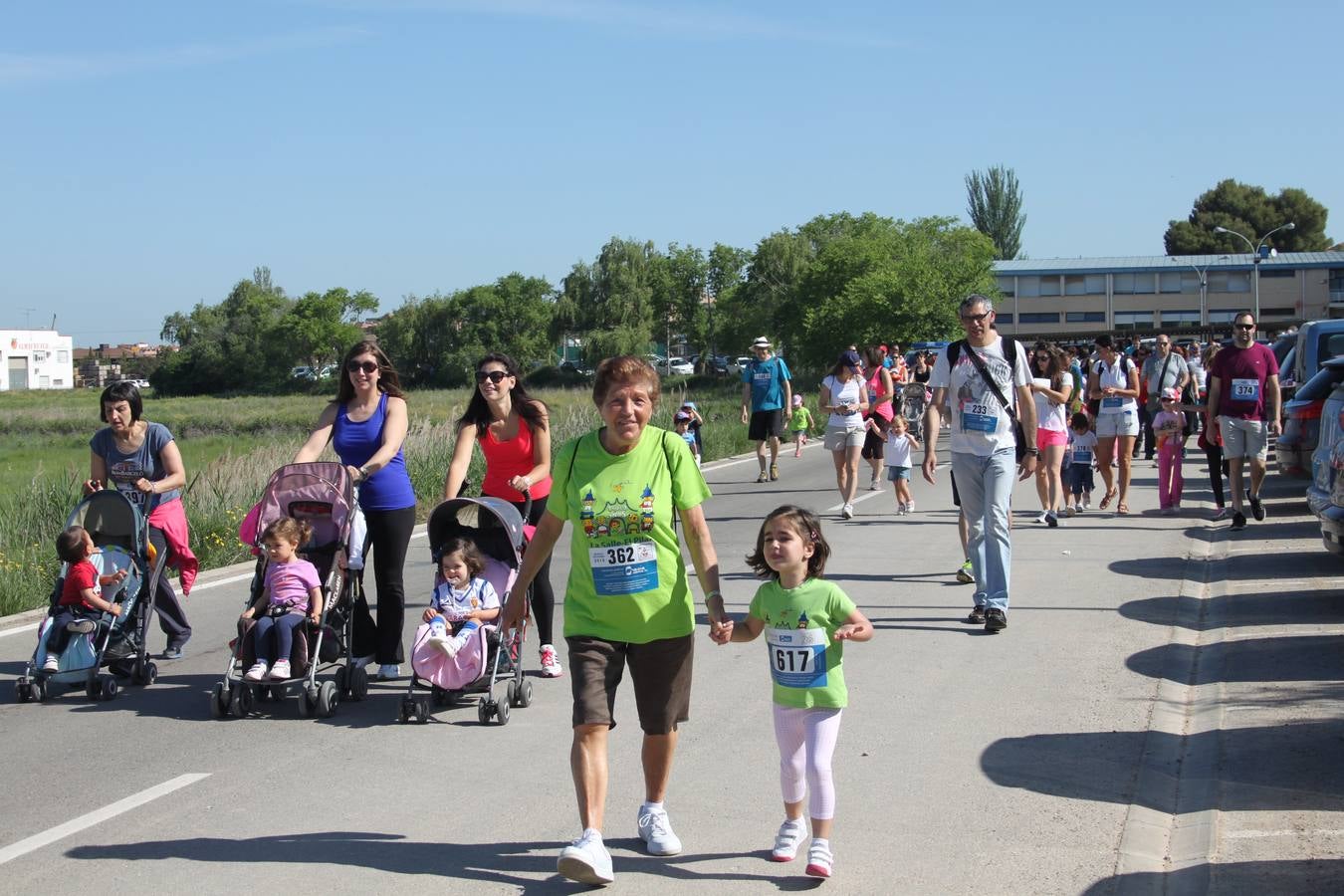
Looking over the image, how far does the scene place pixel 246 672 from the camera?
293 inches

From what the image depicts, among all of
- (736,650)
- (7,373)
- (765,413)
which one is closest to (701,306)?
(7,373)

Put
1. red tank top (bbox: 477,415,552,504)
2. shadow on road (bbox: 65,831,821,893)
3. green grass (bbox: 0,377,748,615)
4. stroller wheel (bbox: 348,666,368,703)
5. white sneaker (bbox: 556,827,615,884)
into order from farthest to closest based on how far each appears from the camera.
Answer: green grass (bbox: 0,377,748,615) < red tank top (bbox: 477,415,552,504) < stroller wheel (bbox: 348,666,368,703) < shadow on road (bbox: 65,831,821,893) < white sneaker (bbox: 556,827,615,884)

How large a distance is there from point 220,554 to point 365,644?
20.7ft

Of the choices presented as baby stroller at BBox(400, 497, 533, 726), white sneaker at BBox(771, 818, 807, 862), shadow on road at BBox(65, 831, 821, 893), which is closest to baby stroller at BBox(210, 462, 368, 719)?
baby stroller at BBox(400, 497, 533, 726)

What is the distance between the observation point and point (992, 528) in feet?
30.6

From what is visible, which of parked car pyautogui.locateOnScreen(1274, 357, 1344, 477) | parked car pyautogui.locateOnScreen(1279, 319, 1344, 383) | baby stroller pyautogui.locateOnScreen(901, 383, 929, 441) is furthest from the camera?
baby stroller pyautogui.locateOnScreen(901, 383, 929, 441)

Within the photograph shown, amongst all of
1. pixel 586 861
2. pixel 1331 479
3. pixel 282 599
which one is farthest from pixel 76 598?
pixel 1331 479

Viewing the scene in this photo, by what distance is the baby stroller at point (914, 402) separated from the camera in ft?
75.2

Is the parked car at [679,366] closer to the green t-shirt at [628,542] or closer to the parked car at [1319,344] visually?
the parked car at [1319,344]

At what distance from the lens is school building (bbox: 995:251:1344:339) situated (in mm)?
105438

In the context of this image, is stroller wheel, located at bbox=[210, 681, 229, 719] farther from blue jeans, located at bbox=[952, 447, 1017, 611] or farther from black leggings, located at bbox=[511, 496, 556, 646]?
blue jeans, located at bbox=[952, 447, 1017, 611]

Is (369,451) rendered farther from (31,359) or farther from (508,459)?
(31,359)

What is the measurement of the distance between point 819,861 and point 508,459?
370 centimetres

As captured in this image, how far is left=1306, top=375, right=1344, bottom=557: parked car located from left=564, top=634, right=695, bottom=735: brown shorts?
A: 6052 millimetres
